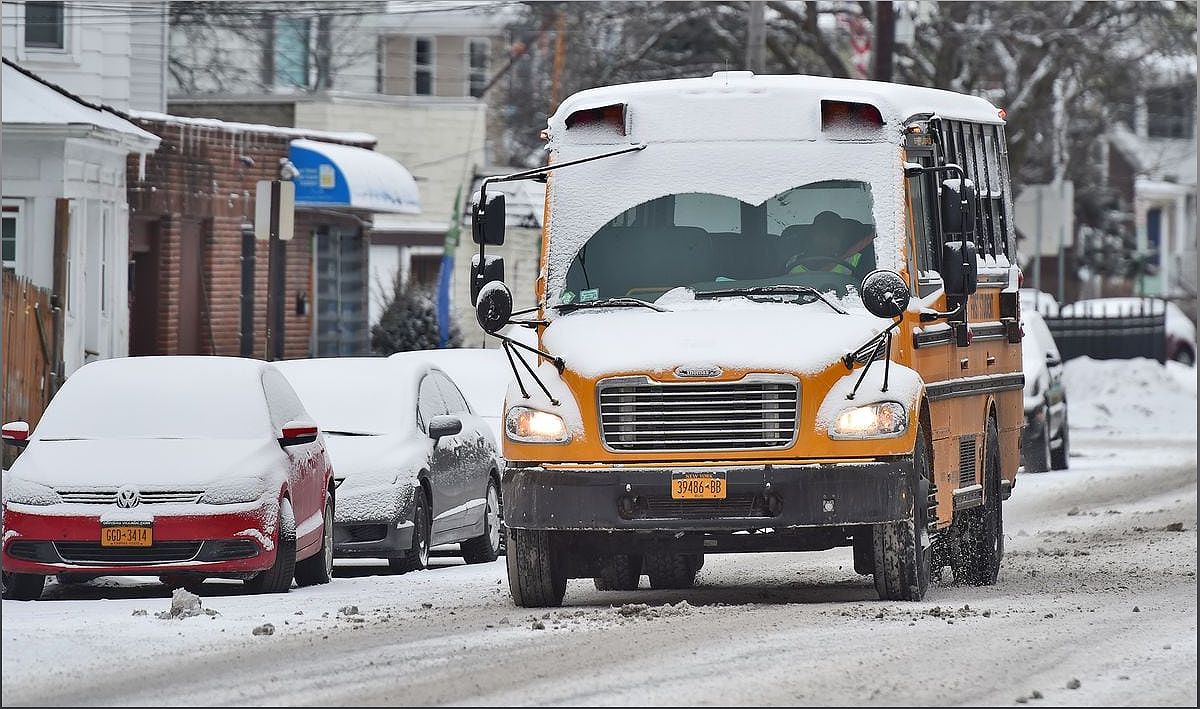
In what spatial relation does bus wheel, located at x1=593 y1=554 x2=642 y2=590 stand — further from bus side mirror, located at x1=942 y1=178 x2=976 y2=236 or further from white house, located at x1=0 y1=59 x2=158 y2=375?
white house, located at x1=0 y1=59 x2=158 y2=375

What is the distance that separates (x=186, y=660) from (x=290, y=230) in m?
12.4

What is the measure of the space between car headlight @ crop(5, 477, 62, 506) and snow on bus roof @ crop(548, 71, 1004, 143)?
3385 millimetres

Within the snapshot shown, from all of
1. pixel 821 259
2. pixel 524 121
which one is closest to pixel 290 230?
pixel 821 259

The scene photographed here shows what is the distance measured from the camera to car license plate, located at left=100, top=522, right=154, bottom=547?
45.1ft

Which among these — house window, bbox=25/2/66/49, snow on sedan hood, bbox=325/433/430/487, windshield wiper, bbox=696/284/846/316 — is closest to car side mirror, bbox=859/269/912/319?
windshield wiper, bbox=696/284/846/316

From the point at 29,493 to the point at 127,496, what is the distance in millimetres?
556

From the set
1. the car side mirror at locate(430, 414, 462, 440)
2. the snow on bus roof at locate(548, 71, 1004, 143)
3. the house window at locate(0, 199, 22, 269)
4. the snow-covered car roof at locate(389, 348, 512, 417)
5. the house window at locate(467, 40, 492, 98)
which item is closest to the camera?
the snow on bus roof at locate(548, 71, 1004, 143)

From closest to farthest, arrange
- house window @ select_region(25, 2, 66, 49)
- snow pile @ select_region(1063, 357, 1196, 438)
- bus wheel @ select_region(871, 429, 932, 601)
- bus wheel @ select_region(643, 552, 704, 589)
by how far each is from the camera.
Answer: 1. bus wheel @ select_region(871, 429, 932, 601)
2. bus wheel @ select_region(643, 552, 704, 589)
3. house window @ select_region(25, 2, 66, 49)
4. snow pile @ select_region(1063, 357, 1196, 438)

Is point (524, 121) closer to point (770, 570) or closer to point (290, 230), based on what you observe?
point (290, 230)

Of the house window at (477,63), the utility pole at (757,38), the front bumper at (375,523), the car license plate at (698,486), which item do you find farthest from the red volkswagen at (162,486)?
the house window at (477,63)

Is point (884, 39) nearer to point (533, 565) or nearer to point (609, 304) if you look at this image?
point (609, 304)

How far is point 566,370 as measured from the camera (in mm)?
12406

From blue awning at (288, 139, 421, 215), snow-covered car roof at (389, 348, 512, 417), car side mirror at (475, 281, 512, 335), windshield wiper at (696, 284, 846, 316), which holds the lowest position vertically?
snow-covered car roof at (389, 348, 512, 417)

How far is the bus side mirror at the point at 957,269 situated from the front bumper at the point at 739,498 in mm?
1398
